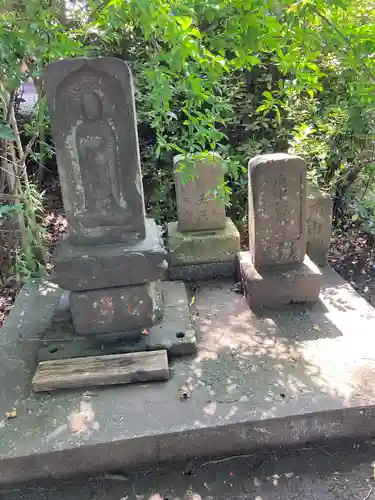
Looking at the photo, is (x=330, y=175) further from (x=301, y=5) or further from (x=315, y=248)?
(x=301, y=5)

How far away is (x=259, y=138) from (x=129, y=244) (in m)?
3.20

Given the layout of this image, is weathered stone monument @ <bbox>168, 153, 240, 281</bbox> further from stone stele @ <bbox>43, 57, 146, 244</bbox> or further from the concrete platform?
stone stele @ <bbox>43, 57, 146, 244</bbox>

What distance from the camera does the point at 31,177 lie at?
19.3 feet

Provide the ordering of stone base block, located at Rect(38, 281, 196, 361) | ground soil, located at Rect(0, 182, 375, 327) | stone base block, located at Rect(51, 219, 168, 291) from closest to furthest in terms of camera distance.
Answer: stone base block, located at Rect(51, 219, 168, 291), stone base block, located at Rect(38, 281, 196, 361), ground soil, located at Rect(0, 182, 375, 327)

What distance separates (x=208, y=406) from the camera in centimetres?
247

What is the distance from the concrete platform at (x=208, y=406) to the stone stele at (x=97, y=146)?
1.02 m

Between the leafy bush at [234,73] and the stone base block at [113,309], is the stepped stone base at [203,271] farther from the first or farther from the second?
the stone base block at [113,309]

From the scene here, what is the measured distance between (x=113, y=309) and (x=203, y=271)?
4.74 feet

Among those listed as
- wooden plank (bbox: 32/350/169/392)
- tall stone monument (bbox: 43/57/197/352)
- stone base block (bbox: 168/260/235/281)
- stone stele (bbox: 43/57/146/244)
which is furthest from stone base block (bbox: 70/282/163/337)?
stone base block (bbox: 168/260/235/281)

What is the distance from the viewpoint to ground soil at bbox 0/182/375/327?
428 centimetres

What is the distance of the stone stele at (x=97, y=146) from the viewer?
2.59m

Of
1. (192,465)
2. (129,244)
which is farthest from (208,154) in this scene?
(192,465)

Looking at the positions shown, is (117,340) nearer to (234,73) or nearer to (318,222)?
(318,222)


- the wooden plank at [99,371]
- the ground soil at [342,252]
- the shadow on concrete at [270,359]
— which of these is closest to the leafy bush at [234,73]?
the ground soil at [342,252]
